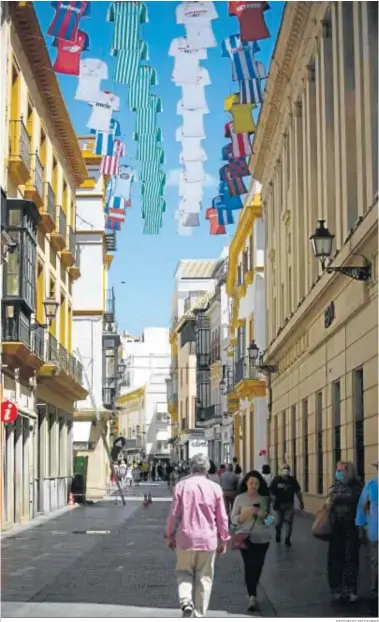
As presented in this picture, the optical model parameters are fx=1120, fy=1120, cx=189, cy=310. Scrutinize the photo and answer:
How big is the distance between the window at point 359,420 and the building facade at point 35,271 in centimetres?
668

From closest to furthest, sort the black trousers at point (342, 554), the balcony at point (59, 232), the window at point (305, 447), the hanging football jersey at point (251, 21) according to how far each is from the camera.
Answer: the black trousers at point (342, 554), the hanging football jersey at point (251, 21), the window at point (305, 447), the balcony at point (59, 232)

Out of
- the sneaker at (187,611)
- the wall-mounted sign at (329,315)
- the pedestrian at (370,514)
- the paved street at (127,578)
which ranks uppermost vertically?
the wall-mounted sign at (329,315)

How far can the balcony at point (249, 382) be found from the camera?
41094 millimetres

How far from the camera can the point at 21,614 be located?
1049 centimetres

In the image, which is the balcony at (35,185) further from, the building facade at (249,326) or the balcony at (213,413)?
the balcony at (213,413)

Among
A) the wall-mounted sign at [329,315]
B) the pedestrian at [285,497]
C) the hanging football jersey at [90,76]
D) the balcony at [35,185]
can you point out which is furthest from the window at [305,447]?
the hanging football jersey at [90,76]

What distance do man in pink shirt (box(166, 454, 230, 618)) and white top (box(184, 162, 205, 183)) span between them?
38.3ft

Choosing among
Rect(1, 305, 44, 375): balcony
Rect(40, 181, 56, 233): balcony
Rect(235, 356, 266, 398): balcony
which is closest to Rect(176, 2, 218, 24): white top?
Rect(1, 305, 44, 375): balcony

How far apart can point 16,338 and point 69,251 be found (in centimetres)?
1167

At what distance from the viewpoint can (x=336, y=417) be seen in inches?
857

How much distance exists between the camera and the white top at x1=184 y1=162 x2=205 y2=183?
2053 centimetres

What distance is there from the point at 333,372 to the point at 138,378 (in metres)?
101

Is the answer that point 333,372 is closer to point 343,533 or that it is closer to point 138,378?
point 343,533

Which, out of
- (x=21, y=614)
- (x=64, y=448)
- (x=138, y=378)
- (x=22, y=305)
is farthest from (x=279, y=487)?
(x=138, y=378)
